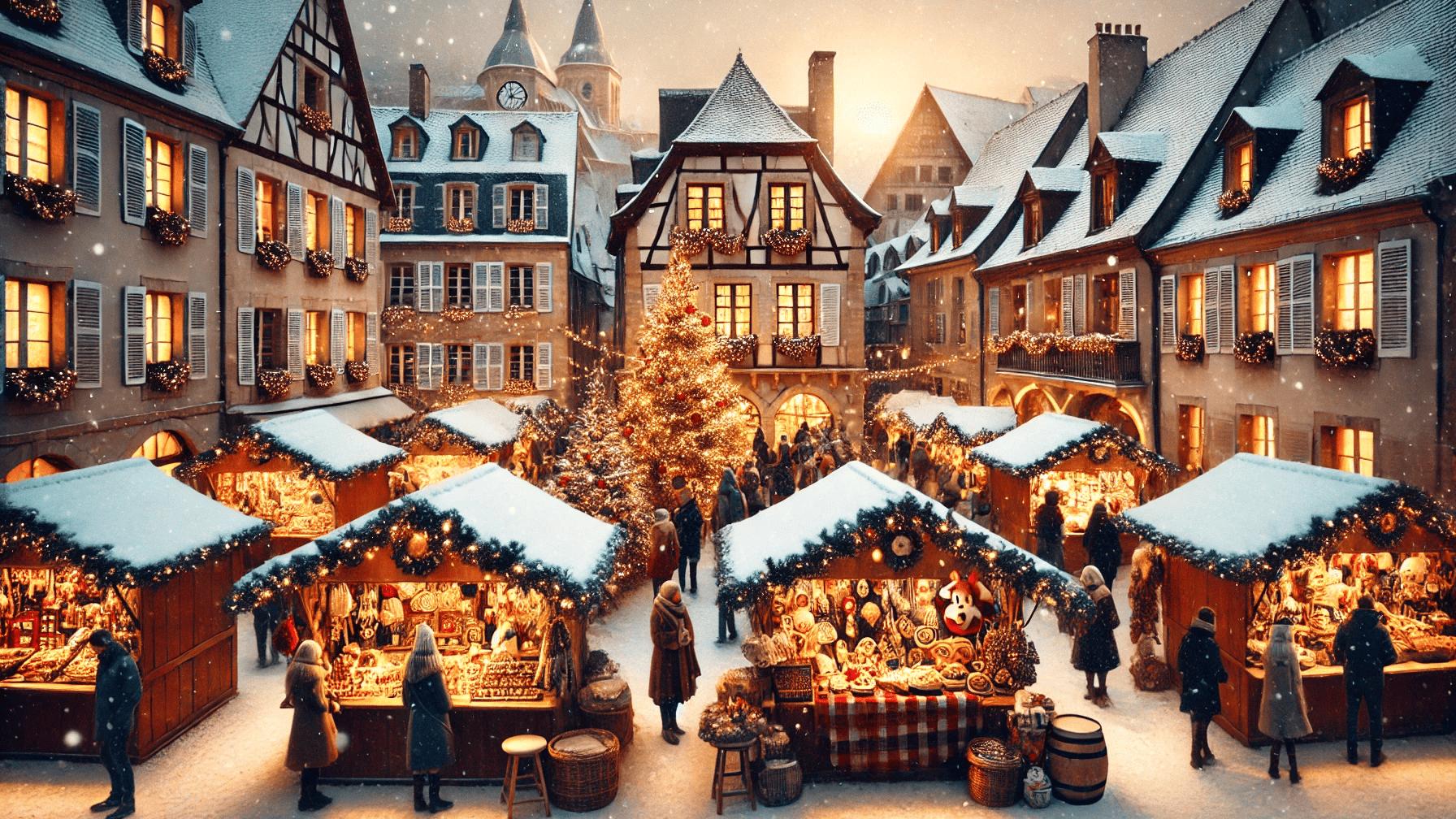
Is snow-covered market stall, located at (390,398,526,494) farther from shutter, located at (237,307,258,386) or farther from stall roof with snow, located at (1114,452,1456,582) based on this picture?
stall roof with snow, located at (1114,452,1456,582)

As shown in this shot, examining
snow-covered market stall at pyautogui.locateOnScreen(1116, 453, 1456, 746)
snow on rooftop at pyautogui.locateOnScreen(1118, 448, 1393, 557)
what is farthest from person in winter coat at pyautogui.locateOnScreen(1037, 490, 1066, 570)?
snow-covered market stall at pyautogui.locateOnScreen(1116, 453, 1456, 746)

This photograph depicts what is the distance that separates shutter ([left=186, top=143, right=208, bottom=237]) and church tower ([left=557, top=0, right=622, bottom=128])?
64111mm

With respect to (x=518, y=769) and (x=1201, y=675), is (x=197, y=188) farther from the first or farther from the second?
(x=1201, y=675)

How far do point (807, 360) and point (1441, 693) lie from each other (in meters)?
Answer: 18.2

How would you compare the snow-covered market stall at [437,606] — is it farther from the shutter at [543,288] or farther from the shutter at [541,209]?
the shutter at [541,209]

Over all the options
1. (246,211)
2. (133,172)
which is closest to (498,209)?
(246,211)

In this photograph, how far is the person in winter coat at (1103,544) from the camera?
13.9 m

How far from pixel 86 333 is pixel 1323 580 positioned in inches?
662

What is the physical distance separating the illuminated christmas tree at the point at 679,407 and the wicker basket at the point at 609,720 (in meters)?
9.20

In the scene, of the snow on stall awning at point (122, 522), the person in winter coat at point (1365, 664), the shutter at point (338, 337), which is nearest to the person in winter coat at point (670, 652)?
the snow on stall awning at point (122, 522)

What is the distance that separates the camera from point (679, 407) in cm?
1909

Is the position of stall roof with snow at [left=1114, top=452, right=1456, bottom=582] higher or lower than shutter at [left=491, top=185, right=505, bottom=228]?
lower

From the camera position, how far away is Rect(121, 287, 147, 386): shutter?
→ 1526 centimetres

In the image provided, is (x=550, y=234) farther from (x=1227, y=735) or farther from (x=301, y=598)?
(x=1227, y=735)
